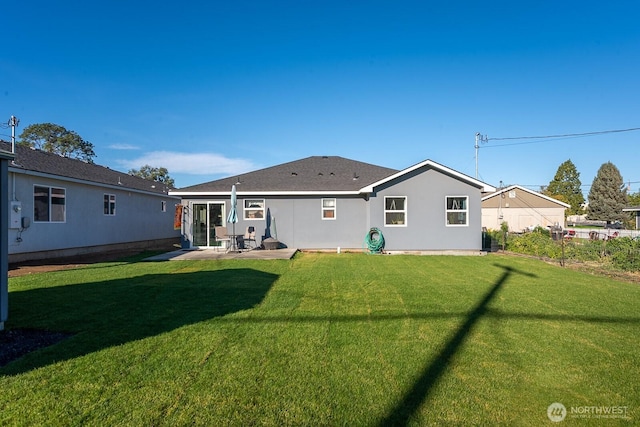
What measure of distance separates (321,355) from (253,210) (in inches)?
450

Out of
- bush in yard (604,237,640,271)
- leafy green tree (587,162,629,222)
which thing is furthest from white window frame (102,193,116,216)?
leafy green tree (587,162,629,222)

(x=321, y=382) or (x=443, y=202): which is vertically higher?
(x=443, y=202)

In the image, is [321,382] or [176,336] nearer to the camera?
[321,382]

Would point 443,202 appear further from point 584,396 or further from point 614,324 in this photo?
point 584,396

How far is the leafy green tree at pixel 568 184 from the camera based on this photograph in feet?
152

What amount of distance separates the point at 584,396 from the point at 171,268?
32.1 feet

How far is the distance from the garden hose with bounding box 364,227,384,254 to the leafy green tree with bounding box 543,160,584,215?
42778 millimetres

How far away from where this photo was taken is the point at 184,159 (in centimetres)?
2859

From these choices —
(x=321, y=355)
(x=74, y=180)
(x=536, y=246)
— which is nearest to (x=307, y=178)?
(x=74, y=180)

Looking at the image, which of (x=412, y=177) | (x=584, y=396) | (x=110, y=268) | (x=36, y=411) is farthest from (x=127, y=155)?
(x=584, y=396)

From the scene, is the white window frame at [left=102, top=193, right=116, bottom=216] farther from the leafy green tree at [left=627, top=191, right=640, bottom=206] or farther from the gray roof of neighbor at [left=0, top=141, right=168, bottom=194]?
the leafy green tree at [left=627, top=191, right=640, bottom=206]

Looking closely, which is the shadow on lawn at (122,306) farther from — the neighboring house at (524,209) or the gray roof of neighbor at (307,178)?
the neighboring house at (524,209)

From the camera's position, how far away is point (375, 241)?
14.0 meters

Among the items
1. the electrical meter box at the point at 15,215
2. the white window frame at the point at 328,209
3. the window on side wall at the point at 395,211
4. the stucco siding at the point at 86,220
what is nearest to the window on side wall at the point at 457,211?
the window on side wall at the point at 395,211
